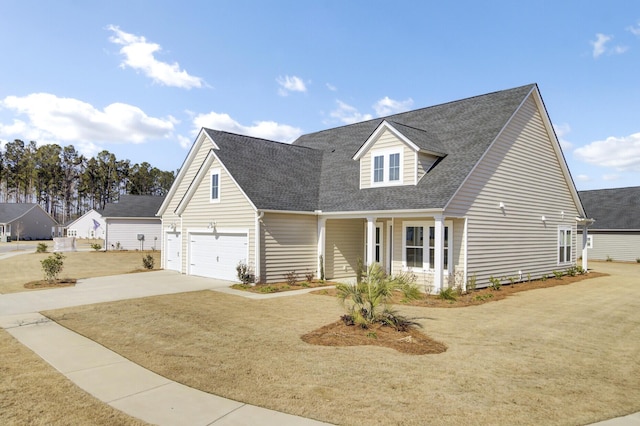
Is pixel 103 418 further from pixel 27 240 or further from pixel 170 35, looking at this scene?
pixel 27 240

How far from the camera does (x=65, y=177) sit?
81.2 meters

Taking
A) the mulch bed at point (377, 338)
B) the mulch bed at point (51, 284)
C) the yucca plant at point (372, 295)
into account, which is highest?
the yucca plant at point (372, 295)

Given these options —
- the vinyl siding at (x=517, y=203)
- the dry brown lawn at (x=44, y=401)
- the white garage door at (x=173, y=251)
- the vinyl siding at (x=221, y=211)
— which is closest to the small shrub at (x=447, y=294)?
the vinyl siding at (x=517, y=203)

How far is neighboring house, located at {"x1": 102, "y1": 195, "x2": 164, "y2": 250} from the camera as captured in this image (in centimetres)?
4084

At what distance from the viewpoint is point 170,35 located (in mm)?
15086

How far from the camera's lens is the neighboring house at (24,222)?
198ft

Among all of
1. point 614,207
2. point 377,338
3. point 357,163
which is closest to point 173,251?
point 357,163

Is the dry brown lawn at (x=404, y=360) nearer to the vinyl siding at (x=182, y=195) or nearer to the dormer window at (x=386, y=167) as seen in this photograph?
the dormer window at (x=386, y=167)

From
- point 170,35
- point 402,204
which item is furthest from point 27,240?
point 402,204

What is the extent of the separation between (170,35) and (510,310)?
15087mm

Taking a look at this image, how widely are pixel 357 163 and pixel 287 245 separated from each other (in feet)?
19.7

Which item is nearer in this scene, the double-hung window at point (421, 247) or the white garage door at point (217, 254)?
the double-hung window at point (421, 247)

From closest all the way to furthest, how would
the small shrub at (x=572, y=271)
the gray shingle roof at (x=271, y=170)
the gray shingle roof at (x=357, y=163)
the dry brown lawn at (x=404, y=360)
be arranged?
the dry brown lawn at (x=404, y=360) → the gray shingle roof at (x=357, y=163) → the gray shingle roof at (x=271, y=170) → the small shrub at (x=572, y=271)

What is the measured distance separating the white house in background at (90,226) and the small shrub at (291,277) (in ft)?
171
